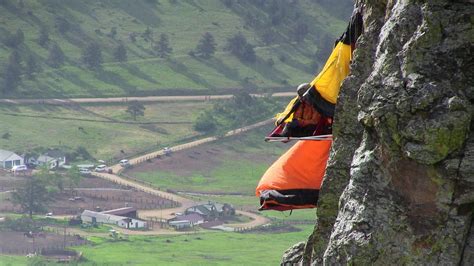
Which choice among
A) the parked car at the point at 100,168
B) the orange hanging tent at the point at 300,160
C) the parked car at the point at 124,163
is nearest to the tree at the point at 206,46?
the parked car at the point at 124,163

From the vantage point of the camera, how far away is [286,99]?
13450cm

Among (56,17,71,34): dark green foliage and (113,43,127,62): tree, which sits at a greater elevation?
(56,17,71,34): dark green foliage

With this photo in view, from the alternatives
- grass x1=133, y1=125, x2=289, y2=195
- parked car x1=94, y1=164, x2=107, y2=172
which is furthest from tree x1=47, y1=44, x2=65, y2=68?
parked car x1=94, y1=164, x2=107, y2=172

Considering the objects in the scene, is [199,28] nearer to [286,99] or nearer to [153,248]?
[286,99]

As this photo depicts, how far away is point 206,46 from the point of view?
476ft

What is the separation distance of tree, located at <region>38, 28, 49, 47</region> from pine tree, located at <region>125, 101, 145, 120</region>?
→ 17.2 metres

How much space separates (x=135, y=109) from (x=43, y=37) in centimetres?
2115

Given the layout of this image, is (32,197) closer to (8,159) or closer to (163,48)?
(8,159)

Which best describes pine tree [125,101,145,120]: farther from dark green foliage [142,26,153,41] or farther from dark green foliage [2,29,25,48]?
dark green foliage [2,29,25,48]

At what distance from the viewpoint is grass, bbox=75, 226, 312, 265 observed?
273 ft

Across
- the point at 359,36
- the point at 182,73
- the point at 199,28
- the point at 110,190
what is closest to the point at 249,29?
the point at 199,28

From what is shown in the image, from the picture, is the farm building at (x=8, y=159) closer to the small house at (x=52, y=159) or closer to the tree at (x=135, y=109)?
the small house at (x=52, y=159)

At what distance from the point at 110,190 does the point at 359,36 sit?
98.1m

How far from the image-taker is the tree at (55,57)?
136000 millimetres
